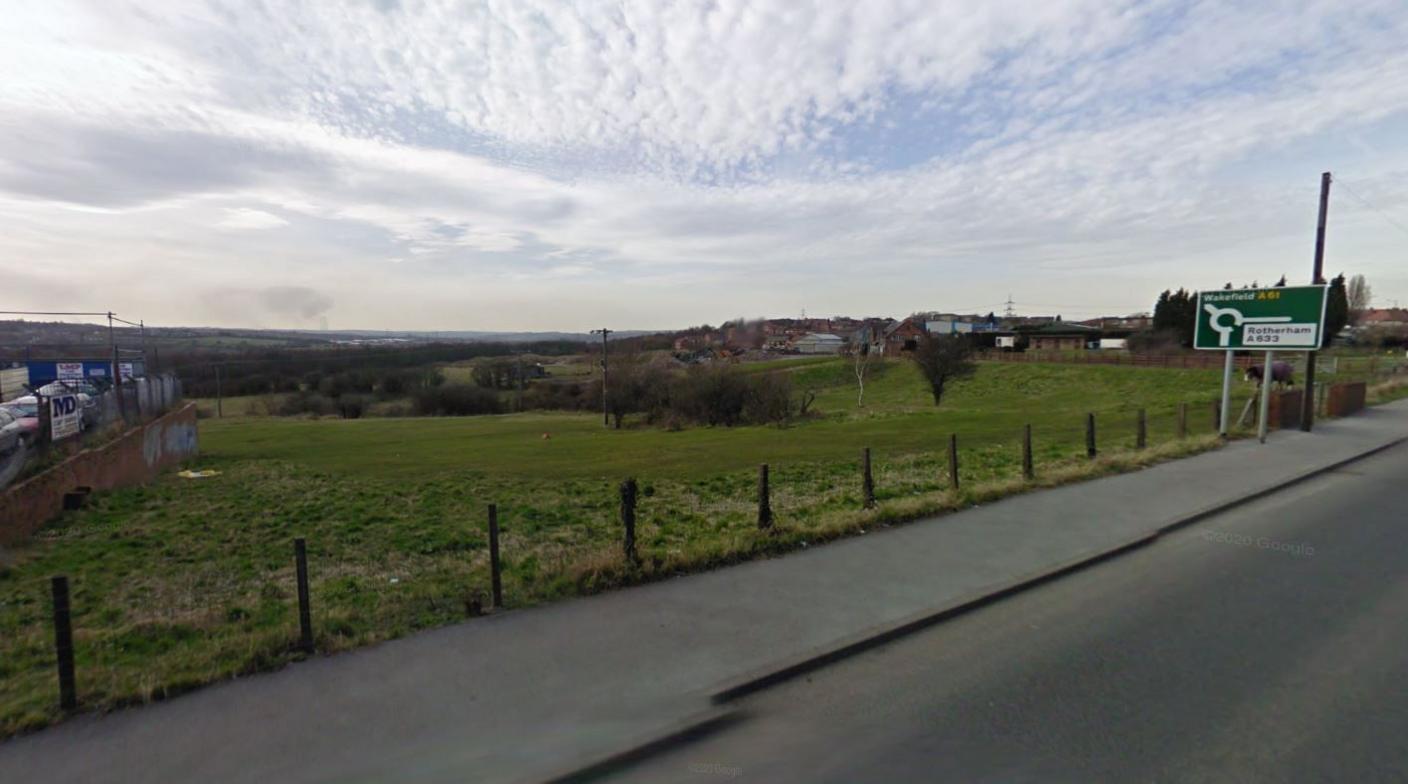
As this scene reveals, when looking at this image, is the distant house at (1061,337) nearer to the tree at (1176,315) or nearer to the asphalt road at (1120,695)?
the tree at (1176,315)

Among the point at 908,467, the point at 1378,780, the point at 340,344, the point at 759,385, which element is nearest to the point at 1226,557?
the point at 1378,780

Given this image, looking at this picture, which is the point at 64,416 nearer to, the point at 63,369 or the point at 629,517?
the point at 629,517

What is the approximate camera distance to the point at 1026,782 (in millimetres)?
3354

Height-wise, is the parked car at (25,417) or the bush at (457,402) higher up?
the parked car at (25,417)

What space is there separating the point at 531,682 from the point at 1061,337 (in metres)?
93.2

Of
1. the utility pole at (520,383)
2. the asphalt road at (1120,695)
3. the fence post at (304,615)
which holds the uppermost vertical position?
the fence post at (304,615)

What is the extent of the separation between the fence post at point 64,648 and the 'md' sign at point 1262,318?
2118cm

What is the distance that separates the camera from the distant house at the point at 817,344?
96062 millimetres

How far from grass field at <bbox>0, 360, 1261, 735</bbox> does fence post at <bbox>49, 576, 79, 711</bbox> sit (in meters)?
0.10

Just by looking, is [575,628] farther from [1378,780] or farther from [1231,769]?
[1378,780]

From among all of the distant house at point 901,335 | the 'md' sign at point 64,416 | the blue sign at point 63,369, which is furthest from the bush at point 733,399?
the distant house at point 901,335

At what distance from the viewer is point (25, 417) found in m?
17.9

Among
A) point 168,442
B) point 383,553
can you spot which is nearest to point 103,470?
point 168,442

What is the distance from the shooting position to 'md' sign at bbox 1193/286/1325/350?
15.4 m
